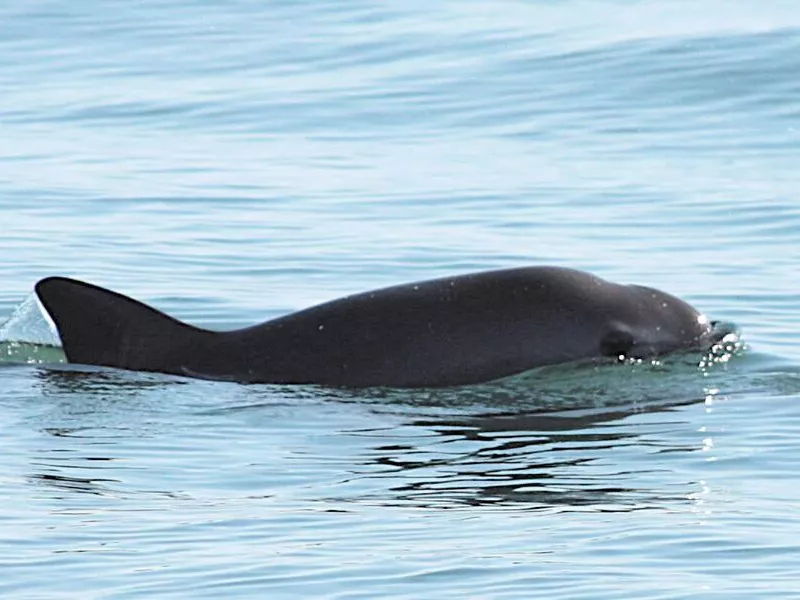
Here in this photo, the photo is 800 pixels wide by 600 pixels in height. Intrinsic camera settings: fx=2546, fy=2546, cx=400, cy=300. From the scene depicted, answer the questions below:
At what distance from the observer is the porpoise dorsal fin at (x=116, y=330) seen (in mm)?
12484

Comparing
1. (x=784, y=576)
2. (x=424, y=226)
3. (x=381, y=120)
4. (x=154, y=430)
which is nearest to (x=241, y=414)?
(x=154, y=430)

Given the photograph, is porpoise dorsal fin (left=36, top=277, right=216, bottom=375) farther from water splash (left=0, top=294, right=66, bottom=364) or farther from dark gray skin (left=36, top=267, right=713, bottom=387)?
water splash (left=0, top=294, right=66, bottom=364)

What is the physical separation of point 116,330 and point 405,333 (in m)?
1.47

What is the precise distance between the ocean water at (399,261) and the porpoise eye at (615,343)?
81 millimetres

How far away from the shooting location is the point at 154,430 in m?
11.4

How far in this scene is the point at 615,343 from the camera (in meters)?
12.4

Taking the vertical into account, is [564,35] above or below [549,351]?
above

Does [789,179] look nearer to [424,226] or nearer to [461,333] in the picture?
[424,226]

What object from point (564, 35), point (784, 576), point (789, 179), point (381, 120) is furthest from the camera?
point (564, 35)

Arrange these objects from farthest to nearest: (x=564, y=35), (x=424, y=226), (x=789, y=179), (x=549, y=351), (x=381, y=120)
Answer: (x=564, y=35) < (x=381, y=120) < (x=789, y=179) < (x=424, y=226) < (x=549, y=351)

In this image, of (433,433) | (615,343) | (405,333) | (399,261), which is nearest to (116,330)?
(405,333)

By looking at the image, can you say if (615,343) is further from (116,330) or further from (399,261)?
(399,261)

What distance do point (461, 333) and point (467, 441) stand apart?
128 cm

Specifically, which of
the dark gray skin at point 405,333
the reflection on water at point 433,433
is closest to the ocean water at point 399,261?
the reflection on water at point 433,433
